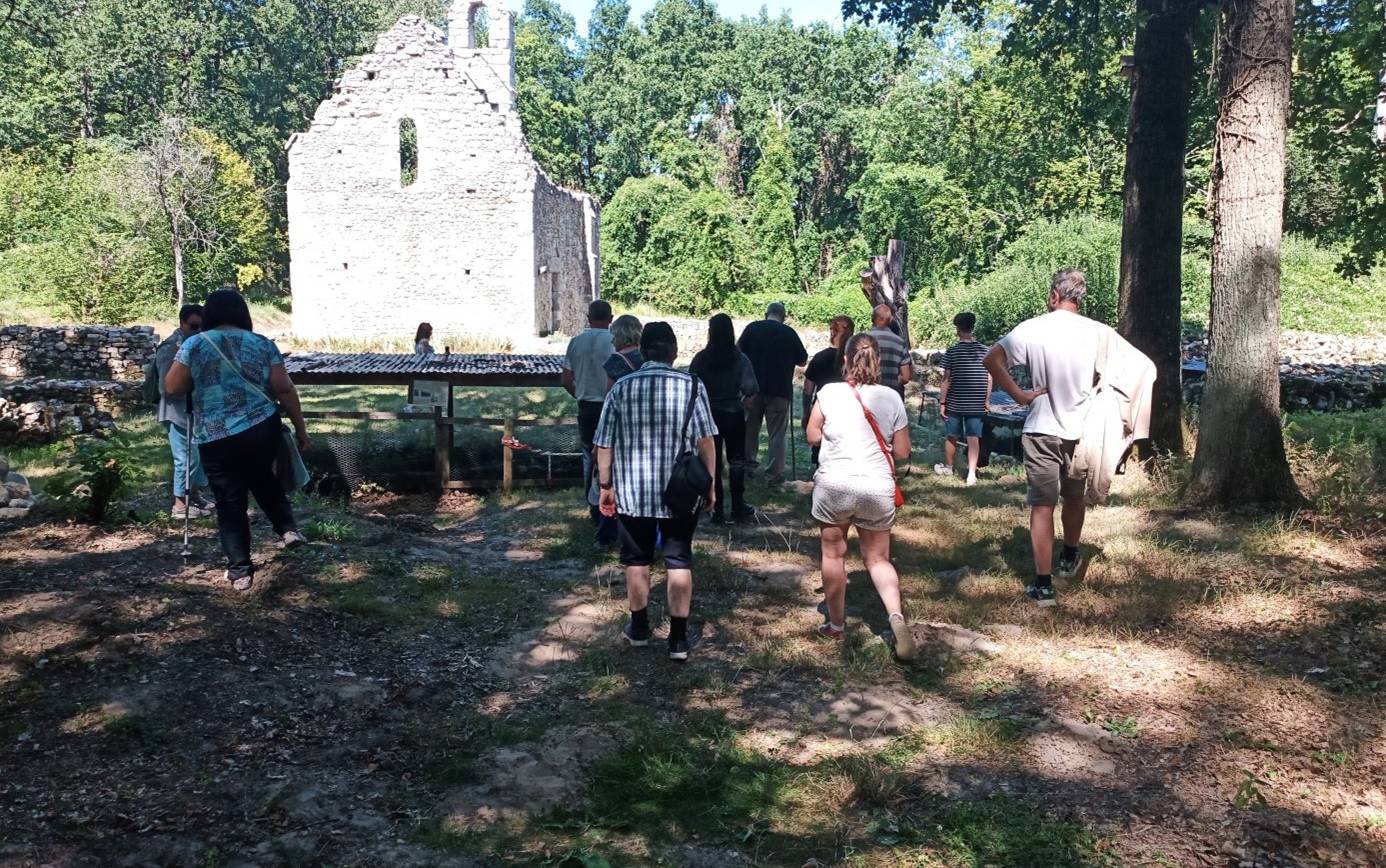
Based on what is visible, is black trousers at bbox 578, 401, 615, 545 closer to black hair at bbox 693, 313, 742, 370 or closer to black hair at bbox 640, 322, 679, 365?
black hair at bbox 693, 313, 742, 370

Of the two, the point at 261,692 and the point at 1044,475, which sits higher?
the point at 1044,475

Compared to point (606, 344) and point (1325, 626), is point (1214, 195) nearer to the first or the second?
point (1325, 626)

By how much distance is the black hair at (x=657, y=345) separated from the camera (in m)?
5.46

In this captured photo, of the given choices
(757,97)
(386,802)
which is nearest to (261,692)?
(386,802)

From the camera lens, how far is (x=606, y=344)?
8047 mm

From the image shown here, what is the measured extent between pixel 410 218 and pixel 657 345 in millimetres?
21689

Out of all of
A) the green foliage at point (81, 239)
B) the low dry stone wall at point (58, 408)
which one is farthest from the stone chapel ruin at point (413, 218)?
the low dry stone wall at point (58, 408)

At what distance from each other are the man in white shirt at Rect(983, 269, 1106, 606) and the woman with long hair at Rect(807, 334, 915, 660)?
865 mm

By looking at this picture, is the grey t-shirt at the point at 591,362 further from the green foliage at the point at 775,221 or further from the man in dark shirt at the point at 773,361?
the green foliage at the point at 775,221

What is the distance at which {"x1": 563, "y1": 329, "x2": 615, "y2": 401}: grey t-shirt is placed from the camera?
8.02m

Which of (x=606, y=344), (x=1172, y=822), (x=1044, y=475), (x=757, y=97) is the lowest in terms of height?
(x=1172, y=822)

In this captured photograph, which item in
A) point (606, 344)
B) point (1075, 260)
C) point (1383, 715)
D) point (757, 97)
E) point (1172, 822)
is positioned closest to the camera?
point (1172, 822)

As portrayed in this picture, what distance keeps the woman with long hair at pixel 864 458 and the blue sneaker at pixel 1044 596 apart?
3.61 feet

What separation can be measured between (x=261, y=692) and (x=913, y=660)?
10.2 feet
